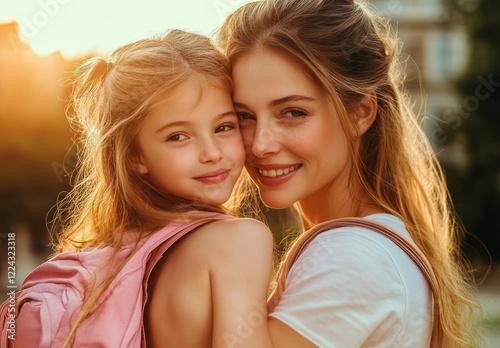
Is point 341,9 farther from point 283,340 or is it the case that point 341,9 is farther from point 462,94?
point 462,94

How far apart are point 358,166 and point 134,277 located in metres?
0.93

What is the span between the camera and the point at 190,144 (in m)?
2.33

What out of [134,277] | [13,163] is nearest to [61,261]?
[134,277]

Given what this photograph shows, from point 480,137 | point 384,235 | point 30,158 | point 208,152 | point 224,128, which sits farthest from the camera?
point 480,137

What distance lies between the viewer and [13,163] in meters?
19.4

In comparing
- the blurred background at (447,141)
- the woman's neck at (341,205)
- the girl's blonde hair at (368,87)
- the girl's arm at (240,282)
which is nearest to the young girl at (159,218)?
the girl's arm at (240,282)

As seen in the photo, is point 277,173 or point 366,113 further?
point 366,113

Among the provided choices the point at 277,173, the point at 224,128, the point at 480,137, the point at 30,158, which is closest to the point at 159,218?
the point at 224,128

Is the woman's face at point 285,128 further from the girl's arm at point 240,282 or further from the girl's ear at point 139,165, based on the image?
the girl's arm at point 240,282

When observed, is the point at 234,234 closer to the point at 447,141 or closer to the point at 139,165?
the point at 139,165

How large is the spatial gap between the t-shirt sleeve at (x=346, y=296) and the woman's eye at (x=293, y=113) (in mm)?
489

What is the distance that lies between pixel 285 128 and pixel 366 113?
340 millimetres

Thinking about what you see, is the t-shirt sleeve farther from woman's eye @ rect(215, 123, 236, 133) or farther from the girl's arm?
woman's eye @ rect(215, 123, 236, 133)

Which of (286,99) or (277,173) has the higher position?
(286,99)
